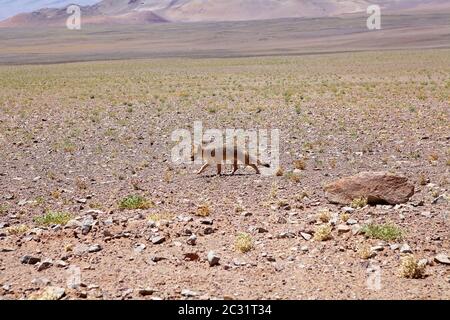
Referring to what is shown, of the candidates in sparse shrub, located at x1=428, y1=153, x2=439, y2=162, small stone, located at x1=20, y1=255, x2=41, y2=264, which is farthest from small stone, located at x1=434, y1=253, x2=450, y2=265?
sparse shrub, located at x1=428, y1=153, x2=439, y2=162

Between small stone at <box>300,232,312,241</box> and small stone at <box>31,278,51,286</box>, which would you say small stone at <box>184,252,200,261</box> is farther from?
small stone at <box>31,278,51,286</box>

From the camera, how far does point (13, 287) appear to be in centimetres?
561

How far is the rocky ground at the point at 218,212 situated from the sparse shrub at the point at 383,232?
0.8 inches

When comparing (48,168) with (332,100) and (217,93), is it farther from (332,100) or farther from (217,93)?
(217,93)

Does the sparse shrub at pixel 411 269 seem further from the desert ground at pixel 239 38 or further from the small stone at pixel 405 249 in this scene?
the desert ground at pixel 239 38

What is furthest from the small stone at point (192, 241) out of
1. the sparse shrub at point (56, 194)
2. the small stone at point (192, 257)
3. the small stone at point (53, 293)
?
the sparse shrub at point (56, 194)

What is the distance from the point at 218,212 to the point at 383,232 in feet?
7.58

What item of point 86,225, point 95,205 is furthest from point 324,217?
point 95,205

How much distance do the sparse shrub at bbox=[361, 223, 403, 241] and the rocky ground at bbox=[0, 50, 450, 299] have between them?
0.06ft

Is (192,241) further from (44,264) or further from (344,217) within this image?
(344,217)

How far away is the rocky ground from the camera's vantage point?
5.62 m

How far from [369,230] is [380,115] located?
1213 cm

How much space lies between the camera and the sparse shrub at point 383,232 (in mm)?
6453

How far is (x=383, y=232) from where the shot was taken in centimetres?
648
